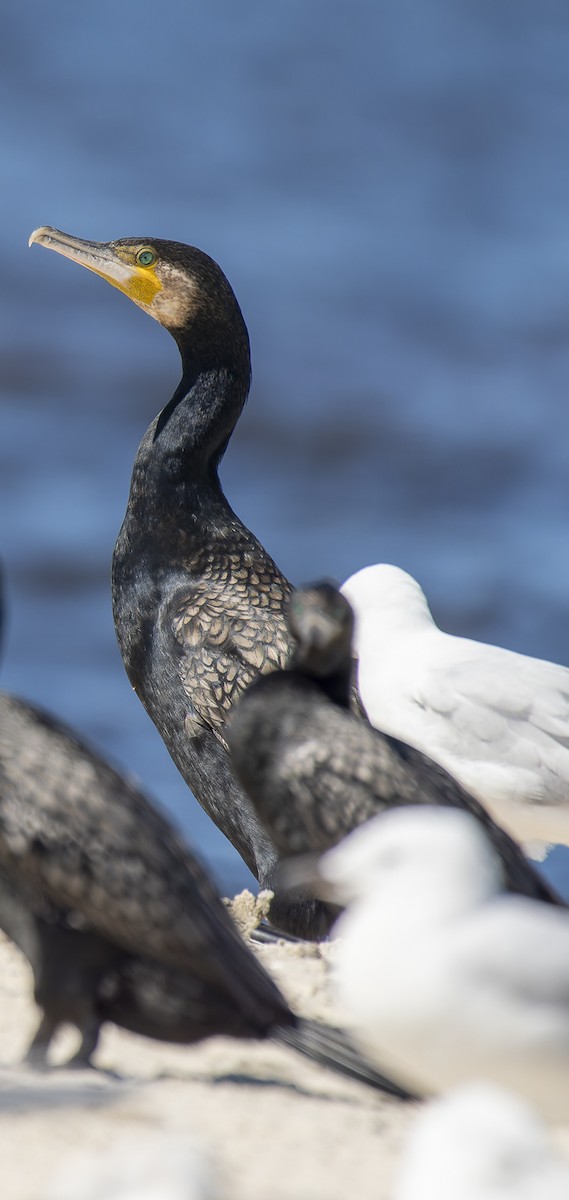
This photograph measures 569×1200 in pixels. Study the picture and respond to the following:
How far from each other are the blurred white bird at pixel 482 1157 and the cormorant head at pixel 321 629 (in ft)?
7.13

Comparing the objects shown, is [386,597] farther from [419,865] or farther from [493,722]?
[419,865]

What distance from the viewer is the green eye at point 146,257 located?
27.1 ft

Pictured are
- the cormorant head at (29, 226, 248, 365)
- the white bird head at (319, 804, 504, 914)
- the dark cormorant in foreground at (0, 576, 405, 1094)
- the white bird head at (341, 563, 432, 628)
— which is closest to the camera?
the white bird head at (319, 804, 504, 914)

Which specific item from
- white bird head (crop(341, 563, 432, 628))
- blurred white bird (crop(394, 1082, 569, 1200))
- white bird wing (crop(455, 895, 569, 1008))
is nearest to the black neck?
white bird wing (crop(455, 895, 569, 1008))

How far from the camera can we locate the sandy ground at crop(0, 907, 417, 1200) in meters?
4.10

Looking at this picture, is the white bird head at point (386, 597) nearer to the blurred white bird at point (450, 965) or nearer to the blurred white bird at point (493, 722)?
the blurred white bird at point (493, 722)

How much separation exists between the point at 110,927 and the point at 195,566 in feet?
10.1

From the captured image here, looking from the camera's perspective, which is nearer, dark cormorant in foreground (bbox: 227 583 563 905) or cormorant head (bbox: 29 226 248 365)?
dark cormorant in foreground (bbox: 227 583 563 905)

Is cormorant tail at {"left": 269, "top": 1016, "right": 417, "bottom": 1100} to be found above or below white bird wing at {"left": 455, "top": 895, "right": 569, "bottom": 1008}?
below

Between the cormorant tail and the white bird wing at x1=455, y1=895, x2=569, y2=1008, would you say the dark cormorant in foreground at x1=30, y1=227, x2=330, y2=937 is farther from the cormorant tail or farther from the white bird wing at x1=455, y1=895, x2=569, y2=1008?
the white bird wing at x1=455, y1=895, x2=569, y2=1008

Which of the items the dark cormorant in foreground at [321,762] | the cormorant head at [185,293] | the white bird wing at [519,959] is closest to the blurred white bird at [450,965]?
the white bird wing at [519,959]

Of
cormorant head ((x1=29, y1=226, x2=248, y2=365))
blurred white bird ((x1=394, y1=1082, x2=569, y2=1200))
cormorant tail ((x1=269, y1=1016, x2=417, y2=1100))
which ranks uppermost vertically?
cormorant head ((x1=29, y1=226, x2=248, y2=365))

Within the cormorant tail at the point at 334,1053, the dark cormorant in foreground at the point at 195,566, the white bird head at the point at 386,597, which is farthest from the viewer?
the white bird head at the point at 386,597

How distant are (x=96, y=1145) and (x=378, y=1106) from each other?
94cm
